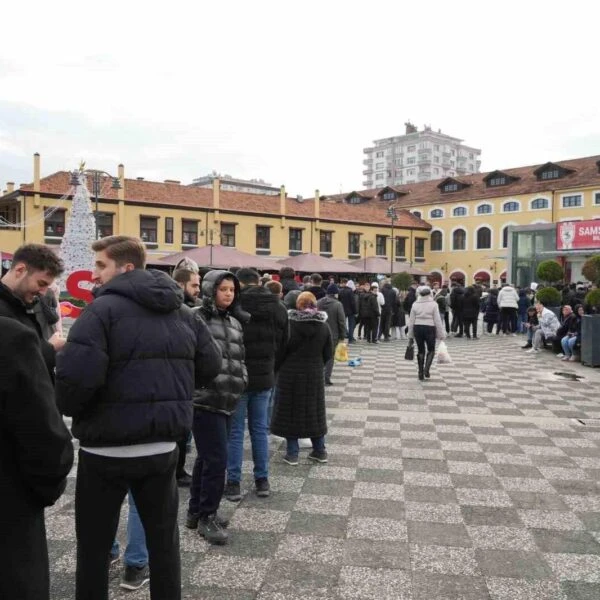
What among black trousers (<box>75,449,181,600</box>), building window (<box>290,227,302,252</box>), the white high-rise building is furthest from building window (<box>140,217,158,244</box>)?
the white high-rise building

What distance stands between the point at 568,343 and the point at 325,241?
1241 inches

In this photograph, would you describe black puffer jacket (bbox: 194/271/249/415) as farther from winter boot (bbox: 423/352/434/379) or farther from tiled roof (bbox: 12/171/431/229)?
tiled roof (bbox: 12/171/431/229)

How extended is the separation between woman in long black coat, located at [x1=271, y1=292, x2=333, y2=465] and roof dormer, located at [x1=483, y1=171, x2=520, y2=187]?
149 feet

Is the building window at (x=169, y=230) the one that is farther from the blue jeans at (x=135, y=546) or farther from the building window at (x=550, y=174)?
the blue jeans at (x=135, y=546)

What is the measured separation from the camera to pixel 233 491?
15.1 ft

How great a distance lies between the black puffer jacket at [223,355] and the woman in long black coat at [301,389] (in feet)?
4.75

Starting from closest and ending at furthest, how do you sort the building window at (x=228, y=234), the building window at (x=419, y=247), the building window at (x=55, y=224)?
the building window at (x=55, y=224)
the building window at (x=228, y=234)
the building window at (x=419, y=247)

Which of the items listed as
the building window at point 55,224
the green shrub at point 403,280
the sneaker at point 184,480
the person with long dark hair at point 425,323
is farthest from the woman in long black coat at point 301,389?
the building window at point 55,224

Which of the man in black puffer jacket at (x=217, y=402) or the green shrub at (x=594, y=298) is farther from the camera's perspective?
the green shrub at (x=594, y=298)

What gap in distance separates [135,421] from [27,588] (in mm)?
754

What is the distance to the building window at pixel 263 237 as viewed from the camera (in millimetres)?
40406

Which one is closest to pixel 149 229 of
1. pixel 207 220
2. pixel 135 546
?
pixel 207 220

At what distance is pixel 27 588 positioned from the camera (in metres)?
1.99

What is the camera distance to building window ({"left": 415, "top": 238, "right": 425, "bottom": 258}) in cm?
4982
